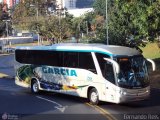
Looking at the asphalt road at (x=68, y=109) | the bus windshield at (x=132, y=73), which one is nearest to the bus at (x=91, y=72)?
the bus windshield at (x=132, y=73)

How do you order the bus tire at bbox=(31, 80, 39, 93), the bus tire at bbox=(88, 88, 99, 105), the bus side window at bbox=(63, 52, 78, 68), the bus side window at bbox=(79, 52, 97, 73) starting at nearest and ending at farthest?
1. the bus tire at bbox=(88, 88, 99, 105)
2. the bus side window at bbox=(79, 52, 97, 73)
3. the bus side window at bbox=(63, 52, 78, 68)
4. the bus tire at bbox=(31, 80, 39, 93)

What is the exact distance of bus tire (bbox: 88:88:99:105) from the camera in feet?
66.1

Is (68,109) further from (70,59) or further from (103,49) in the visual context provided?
(70,59)

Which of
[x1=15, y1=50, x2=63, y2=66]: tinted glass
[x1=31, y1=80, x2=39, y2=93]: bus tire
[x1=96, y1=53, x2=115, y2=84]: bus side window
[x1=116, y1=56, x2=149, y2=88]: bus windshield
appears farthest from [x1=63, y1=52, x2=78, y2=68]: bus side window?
[x1=116, y1=56, x2=149, y2=88]: bus windshield

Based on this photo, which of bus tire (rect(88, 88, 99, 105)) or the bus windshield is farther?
bus tire (rect(88, 88, 99, 105))

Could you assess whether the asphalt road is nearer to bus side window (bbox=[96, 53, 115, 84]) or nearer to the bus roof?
bus side window (bbox=[96, 53, 115, 84])

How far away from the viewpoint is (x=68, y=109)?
60.6ft

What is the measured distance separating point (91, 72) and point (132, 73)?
83.9 inches

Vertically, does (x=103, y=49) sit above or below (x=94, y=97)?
above

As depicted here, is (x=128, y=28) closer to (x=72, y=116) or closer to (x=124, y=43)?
(x=124, y=43)

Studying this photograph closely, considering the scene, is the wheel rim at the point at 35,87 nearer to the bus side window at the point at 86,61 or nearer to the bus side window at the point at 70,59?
the bus side window at the point at 70,59

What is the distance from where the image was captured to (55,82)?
2341 centimetres

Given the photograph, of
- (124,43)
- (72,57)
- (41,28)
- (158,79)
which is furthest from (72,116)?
(41,28)

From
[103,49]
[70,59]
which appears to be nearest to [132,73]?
[103,49]
